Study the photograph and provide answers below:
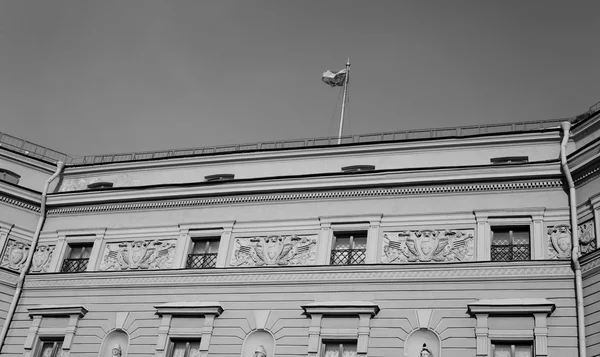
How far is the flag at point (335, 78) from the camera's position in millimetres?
36688

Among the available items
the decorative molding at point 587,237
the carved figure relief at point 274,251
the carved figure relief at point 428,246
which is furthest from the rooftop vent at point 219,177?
the decorative molding at point 587,237

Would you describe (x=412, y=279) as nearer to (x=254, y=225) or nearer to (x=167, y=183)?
(x=254, y=225)

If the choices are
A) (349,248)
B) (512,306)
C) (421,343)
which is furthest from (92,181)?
(512,306)

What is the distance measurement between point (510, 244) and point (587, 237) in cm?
235

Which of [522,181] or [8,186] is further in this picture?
[8,186]

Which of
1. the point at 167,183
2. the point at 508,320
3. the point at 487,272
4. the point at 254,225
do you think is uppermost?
the point at 167,183

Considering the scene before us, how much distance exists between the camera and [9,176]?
3222 centimetres

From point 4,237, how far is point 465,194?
17634 mm

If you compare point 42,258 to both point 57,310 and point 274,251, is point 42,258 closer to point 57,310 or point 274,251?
point 57,310

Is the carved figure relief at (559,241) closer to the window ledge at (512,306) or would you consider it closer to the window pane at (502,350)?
the window ledge at (512,306)

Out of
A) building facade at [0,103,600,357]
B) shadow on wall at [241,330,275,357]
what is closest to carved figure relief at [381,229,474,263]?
building facade at [0,103,600,357]

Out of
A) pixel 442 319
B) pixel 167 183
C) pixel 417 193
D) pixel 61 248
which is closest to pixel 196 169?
pixel 167 183

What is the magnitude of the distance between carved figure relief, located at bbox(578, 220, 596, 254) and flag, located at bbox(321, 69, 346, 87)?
15550mm

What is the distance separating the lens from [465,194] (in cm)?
2606
